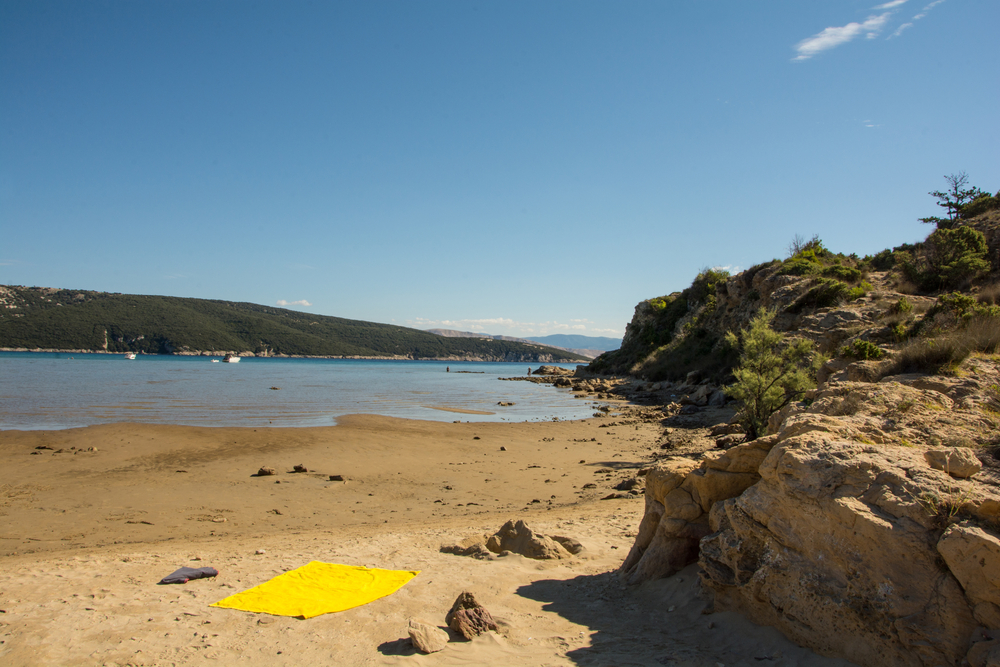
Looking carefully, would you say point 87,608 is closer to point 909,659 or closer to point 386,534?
point 386,534

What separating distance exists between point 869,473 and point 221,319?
165 m

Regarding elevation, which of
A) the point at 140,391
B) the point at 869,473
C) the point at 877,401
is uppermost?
the point at 877,401

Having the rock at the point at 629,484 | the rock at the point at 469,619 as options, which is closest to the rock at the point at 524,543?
→ the rock at the point at 469,619

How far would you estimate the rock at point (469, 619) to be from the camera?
468cm

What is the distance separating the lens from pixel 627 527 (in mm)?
8516

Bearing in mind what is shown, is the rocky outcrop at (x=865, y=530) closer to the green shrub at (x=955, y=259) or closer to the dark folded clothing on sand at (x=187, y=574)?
the dark folded clothing on sand at (x=187, y=574)

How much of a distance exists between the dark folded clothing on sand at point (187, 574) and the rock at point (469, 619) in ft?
10.3

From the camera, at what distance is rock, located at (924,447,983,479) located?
4164mm

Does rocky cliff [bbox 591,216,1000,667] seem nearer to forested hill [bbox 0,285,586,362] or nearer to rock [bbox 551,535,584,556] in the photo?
rock [bbox 551,535,584,556]

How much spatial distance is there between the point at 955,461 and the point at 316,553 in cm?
721

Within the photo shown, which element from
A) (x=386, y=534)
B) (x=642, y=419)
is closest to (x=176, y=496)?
(x=386, y=534)

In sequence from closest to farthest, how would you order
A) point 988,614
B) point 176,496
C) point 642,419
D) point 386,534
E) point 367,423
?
point 988,614
point 386,534
point 176,496
point 367,423
point 642,419

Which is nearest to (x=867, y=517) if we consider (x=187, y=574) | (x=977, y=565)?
(x=977, y=565)

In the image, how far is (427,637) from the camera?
446 cm
